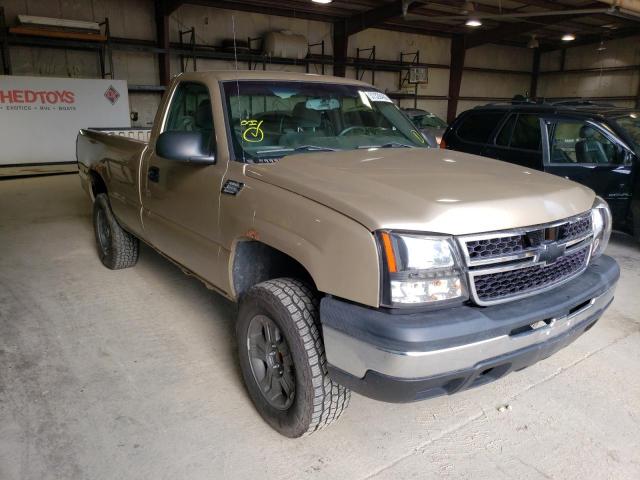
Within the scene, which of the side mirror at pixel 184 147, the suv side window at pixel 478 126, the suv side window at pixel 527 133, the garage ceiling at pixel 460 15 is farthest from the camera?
the garage ceiling at pixel 460 15

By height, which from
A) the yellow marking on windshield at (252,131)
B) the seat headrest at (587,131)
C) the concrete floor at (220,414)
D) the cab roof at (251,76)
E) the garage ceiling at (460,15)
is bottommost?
the concrete floor at (220,414)

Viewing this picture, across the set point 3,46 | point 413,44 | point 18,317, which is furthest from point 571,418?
point 413,44

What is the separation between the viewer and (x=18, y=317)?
11.5 feet

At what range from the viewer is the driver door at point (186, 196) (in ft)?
8.66

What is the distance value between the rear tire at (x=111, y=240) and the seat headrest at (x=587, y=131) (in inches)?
191

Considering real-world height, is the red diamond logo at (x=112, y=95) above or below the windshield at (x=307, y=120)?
above

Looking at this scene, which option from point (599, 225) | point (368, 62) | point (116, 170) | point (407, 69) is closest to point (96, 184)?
point (116, 170)

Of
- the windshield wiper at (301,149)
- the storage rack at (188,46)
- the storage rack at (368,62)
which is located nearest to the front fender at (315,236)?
the windshield wiper at (301,149)

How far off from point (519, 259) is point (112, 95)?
500 inches

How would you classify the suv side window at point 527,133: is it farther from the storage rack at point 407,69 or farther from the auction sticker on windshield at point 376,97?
the storage rack at point 407,69

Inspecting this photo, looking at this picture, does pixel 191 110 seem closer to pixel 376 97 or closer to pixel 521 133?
Answer: pixel 376 97

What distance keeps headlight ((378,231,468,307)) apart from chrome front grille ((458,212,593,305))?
0.06 metres

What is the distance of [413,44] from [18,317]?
1910cm

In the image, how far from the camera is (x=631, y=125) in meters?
5.53
